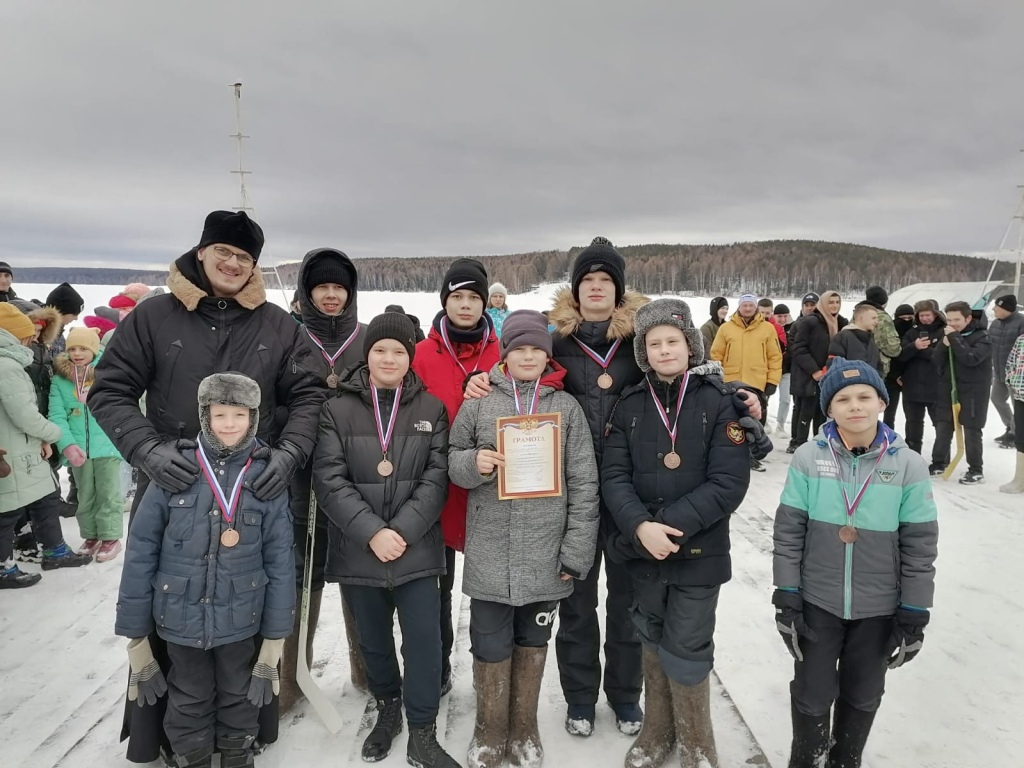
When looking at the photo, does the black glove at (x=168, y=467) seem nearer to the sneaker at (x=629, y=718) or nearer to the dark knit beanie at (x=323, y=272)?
the dark knit beanie at (x=323, y=272)

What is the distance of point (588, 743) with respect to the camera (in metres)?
2.79

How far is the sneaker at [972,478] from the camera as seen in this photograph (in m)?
6.95

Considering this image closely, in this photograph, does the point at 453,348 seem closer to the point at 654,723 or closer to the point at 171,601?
A: the point at 171,601

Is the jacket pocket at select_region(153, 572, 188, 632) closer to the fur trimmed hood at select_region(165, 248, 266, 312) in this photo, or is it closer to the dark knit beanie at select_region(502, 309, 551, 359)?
the fur trimmed hood at select_region(165, 248, 266, 312)

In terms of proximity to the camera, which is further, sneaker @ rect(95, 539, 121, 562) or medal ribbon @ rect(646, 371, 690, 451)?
sneaker @ rect(95, 539, 121, 562)

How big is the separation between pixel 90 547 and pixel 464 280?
14.4ft

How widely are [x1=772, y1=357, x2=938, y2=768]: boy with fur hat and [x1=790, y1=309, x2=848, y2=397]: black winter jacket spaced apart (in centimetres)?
624

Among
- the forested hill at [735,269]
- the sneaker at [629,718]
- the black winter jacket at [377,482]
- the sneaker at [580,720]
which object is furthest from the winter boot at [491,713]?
the forested hill at [735,269]

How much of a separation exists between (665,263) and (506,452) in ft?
196

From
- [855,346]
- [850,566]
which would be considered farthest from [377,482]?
[855,346]

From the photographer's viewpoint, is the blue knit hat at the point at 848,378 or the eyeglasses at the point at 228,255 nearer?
the blue knit hat at the point at 848,378

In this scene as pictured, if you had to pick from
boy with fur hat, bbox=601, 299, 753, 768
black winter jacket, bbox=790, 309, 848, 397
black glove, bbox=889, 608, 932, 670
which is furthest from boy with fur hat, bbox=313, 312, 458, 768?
black winter jacket, bbox=790, 309, 848, 397

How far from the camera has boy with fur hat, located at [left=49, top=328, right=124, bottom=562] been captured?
5.00m

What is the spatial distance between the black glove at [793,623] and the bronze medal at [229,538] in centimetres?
217
